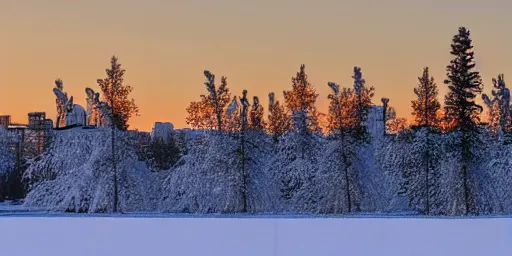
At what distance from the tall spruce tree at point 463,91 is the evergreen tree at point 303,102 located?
7.85m

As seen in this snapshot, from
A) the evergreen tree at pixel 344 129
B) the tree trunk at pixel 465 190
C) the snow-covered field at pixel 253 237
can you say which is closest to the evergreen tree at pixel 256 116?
the evergreen tree at pixel 344 129

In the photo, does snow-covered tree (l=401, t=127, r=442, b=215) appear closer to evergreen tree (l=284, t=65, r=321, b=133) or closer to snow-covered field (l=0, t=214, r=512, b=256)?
evergreen tree (l=284, t=65, r=321, b=133)

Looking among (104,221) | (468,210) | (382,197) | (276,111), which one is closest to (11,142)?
(276,111)

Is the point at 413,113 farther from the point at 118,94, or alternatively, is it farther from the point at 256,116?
the point at 118,94

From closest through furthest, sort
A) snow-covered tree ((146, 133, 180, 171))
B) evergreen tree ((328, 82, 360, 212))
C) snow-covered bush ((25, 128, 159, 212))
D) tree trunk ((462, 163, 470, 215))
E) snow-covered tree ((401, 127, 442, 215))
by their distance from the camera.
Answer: tree trunk ((462, 163, 470, 215)) < snow-covered bush ((25, 128, 159, 212)) < snow-covered tree ((401, 127, 442, 215)) < evergreen tree ((328, 82, 360, 212)) < snow-covered tree ((146, 133, 180, 171))

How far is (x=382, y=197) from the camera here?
49.7m

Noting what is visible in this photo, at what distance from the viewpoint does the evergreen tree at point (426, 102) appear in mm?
49062

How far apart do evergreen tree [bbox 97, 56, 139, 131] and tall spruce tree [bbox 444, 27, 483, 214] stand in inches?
725

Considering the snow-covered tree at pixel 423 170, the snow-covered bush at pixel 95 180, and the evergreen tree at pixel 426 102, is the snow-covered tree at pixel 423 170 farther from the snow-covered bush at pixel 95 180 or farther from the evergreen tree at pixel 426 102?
the snow-covered bush at pixel 95 180

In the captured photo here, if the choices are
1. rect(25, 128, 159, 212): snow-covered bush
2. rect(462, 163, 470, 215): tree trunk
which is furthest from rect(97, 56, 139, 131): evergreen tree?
rect(462, 163, 470, 215): tree trunk

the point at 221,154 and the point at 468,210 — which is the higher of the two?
the point at 221,154

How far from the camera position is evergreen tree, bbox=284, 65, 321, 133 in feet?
168

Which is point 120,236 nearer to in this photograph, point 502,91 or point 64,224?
point 64,224

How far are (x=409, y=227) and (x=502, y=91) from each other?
160ft
